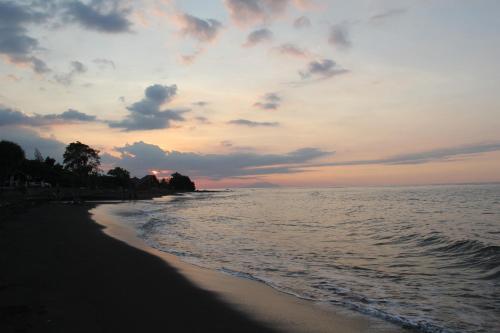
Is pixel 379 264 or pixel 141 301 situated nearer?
pixel 141 301

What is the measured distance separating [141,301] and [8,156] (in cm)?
6830

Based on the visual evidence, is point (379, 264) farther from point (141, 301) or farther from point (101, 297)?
point (101, 297)

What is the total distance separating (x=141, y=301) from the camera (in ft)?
25.5

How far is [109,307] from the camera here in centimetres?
717

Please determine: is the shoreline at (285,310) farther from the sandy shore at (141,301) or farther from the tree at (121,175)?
the tree at (121,175)

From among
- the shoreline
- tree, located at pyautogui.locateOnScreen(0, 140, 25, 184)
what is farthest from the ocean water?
tree, located at pyautogui.locateOnScreen(0, 140, 25, 184)

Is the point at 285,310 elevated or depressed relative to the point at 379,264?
elevated

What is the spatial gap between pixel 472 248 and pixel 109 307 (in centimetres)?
1427

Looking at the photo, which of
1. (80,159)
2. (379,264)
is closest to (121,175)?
(80,159)

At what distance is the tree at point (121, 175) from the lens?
14480 centimetres

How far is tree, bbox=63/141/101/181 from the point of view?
11156 cm

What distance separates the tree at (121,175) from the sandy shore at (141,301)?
138734 mm

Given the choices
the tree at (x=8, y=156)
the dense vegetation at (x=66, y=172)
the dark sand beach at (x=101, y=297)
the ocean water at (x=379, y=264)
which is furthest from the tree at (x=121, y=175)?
the dark sand beach at (x=101, y=297)

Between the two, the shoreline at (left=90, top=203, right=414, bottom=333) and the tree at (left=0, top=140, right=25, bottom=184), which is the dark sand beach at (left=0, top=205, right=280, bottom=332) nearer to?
the shoreline at (left=90, top=203, right=414, bottom=333)
